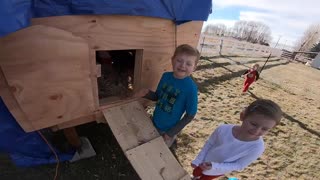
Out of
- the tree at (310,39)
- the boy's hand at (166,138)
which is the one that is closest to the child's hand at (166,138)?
the boy's hand at (166,138)

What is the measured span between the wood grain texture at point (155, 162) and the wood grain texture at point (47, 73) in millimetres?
707

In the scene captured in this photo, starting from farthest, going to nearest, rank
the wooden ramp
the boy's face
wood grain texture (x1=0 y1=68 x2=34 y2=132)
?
the wooden ramp < the boy's face < wood grain texture (x1=0 y1=68 x2=34 y2=132)

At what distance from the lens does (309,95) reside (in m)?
9.30

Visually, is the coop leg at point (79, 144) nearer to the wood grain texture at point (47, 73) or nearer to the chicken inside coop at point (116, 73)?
the chicken inside coop at point (116, 73)

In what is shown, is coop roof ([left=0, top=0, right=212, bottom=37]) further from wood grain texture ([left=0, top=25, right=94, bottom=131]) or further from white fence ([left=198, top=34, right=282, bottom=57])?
white fence ([left=198, top=34, right=282, bottom=57])

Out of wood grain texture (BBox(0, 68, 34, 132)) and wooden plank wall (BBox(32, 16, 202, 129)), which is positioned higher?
wooden plank wall (BBox(32, 16, 202, 129))

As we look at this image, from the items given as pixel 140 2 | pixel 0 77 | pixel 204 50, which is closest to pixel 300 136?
pixel 140 2

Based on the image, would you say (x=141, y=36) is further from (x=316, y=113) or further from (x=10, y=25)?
(x=316, y=113)

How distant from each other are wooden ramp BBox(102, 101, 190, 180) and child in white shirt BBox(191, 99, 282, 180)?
33 cm

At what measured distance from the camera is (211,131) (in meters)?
4.55

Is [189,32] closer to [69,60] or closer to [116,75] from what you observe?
[116,75]

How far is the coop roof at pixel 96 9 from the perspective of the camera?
4.51 ft

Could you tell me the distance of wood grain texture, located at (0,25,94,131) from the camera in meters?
1.80

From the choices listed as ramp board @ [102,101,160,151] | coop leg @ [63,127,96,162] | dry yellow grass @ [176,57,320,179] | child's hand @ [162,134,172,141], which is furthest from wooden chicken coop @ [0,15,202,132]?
dry yellow grass @ [176,57,320,179]
